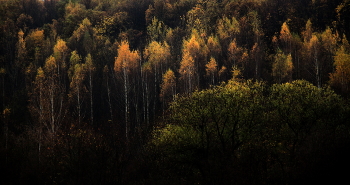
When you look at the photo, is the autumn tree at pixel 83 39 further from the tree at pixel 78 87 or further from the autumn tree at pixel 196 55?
the autumn tree at pixel 196 55

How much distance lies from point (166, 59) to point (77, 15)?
123 ft

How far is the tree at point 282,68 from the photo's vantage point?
4550 cm

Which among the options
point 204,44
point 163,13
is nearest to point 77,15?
point 163,13

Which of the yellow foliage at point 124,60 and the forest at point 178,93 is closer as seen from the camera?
the forest at point 178,93

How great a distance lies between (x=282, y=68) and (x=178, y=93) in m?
25.5

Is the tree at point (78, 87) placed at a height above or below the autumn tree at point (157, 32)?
below

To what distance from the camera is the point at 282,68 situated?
46.3 meters

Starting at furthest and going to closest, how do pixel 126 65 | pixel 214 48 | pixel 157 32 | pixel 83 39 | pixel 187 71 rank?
1. pixel 157 32
2. pixel 83 39
3. pixel 214 48
4. pixel 187 71
5. pixel 126 65

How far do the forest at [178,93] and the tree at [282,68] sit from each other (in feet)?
0.65

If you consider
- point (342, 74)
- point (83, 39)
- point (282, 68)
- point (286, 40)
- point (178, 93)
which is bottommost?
point (178, 93)

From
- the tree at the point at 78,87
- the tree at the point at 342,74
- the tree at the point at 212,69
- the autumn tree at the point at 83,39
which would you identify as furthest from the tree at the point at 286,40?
the autumn tree at the point at 83,39

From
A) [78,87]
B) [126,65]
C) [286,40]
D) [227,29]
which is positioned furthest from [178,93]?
[286,40]

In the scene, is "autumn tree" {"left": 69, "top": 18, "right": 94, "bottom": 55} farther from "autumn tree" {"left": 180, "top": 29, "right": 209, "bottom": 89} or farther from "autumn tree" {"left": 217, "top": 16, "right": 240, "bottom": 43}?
"autumn tree" {"left": 217, "top": 16, "right": 240, "bottom": 43}

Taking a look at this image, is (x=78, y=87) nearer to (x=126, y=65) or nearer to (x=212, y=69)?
(x=126, y=65)
